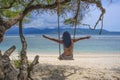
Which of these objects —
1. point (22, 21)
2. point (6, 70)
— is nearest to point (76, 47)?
point (22, 21)

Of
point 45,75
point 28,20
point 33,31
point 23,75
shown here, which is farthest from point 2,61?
point 33,31

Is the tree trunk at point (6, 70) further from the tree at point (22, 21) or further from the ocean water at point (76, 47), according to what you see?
the ocean water at point (76, 47)

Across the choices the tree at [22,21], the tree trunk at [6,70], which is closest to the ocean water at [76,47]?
the tree at [22,21]

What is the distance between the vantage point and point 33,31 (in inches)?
4894

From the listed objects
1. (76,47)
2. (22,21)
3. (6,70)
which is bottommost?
(76,47)

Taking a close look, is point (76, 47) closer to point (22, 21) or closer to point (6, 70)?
point (22, 21)

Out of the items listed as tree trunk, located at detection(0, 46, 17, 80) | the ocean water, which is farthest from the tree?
the ocean water

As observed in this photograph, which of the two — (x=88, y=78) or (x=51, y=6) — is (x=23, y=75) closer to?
(x=51, y=6)

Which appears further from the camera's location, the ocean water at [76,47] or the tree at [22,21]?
the ocean water at [76,47]

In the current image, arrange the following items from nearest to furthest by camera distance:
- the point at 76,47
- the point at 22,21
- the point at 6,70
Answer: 1. the point at 6,70
2. the point at 22,21
3. the point at 76,47

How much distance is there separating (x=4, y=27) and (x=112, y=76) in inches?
163

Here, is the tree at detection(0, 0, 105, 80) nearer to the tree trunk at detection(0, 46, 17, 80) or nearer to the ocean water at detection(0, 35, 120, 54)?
the tree trunk at detection(0, 46, 17, 80)

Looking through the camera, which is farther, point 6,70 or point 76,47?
point 76,47

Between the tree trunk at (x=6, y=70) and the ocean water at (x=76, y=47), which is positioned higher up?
the tree trunk at (x=6, y=70)
